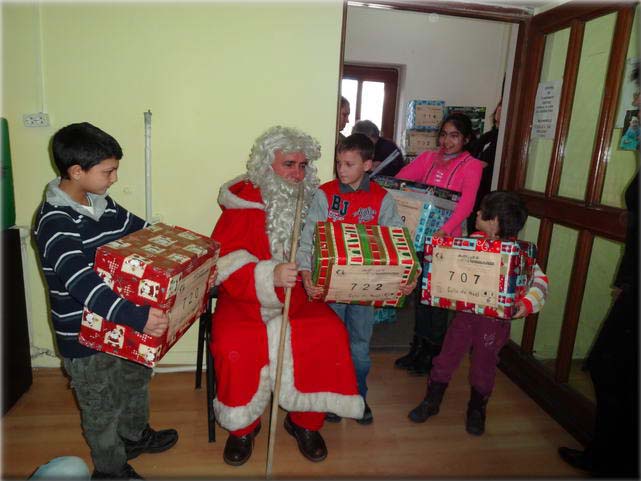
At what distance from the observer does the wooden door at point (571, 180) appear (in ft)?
7.53

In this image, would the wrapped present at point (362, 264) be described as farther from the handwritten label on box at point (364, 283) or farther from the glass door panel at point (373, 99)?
the glass door panel at point (373, 99)

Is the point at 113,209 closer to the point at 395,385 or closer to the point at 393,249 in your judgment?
the point at 393,249

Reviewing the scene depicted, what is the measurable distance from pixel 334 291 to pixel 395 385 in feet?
4.23

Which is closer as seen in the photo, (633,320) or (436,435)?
(633,320)

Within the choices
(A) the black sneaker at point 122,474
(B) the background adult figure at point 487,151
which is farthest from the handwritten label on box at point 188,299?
(B) the background adult figure at point 487,151

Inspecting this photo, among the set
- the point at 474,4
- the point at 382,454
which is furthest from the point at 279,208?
the point at 474,4

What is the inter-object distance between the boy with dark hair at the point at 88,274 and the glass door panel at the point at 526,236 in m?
2.47

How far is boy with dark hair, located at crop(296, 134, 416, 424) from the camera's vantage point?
2.27m

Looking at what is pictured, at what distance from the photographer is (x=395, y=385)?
287 cm

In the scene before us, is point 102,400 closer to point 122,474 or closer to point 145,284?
point 122,474

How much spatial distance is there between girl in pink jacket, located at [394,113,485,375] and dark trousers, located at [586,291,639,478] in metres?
1.06

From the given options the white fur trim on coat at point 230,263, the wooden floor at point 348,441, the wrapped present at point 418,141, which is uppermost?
the wrapped present at point 418,141

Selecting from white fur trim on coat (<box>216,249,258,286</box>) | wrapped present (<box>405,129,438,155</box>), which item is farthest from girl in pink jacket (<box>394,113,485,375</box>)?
wrapped present (<box>405,129,438,155</box>)

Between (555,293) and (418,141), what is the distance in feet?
12.8
